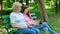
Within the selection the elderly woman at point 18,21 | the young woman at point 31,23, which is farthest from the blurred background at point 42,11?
the elderly woman at point 18,21

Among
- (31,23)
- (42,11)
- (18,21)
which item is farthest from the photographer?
(42,11)

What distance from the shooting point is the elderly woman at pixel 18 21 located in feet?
18.6

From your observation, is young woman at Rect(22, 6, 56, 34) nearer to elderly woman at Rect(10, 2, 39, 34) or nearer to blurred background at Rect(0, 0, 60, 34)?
elderly woman at Rect(10, 2, 39, 34)

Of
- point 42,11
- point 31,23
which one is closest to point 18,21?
point 31,23

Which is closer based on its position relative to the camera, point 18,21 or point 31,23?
point 18,21

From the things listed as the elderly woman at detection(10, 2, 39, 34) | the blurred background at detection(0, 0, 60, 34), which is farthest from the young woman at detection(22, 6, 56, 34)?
the blurred background at detection(0, 0, 60, 34)

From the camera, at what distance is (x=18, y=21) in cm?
579

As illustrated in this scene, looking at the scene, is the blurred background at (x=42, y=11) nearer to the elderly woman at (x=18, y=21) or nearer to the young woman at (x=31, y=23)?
the young woman at (x=31, y=23)

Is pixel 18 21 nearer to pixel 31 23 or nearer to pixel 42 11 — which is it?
pixel 31 23

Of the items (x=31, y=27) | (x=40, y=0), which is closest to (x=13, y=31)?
(x=31, y=27)

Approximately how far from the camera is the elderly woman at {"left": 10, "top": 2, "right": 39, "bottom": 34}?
223 inches

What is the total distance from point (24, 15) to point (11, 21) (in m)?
0.72

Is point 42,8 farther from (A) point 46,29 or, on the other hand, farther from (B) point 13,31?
(B) point 13,31

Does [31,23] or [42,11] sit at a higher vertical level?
[31,23]
